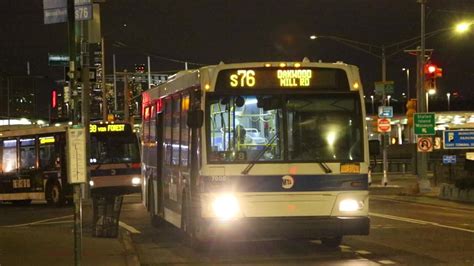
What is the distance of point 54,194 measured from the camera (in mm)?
29094

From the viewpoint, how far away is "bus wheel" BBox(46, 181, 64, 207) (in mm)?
28703

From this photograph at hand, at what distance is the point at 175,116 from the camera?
15.1 m

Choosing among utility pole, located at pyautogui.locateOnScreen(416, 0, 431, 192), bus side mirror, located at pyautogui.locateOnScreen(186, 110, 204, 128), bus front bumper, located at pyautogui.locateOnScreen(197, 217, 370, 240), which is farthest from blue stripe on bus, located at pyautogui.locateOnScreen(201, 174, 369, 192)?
utility pole, located at pyautogui.locateOnScreen(416, 0, 431, 192)

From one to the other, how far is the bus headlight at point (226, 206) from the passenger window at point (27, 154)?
1931cm

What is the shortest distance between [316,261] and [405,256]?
151cm

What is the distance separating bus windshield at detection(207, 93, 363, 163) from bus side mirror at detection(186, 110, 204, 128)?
1.00 ft

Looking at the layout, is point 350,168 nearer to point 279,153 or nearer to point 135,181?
point 279,153

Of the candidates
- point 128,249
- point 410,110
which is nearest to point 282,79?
point 128,249

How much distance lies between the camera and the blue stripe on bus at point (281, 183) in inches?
479

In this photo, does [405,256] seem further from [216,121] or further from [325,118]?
[216,121]

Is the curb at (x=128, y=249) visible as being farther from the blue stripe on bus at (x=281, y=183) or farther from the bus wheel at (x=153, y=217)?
the blue stripe on bus at (x=281, y=183)

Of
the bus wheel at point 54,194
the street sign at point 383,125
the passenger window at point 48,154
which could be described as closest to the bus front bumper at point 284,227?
the bus wheel at point 54,194

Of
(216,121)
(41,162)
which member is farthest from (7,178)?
(216,121)

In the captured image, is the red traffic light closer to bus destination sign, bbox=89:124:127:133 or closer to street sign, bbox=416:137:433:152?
street sign, bbox=416:137:433:152
